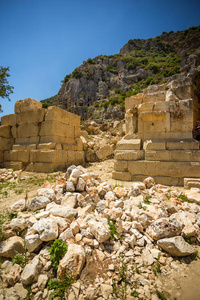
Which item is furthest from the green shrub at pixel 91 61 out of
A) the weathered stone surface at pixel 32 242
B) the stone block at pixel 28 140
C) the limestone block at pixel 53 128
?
the weathered stone surface at pixel 32 242

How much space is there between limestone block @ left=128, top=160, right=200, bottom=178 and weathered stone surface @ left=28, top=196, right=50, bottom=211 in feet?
9.41

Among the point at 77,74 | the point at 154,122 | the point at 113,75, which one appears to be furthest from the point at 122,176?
the point at 77,74

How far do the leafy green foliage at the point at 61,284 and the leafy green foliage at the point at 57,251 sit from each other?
140 mm

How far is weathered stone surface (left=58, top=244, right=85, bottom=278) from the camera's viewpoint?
67.1 inches

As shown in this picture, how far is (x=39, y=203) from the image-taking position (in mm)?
2879

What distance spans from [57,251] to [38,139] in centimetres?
501

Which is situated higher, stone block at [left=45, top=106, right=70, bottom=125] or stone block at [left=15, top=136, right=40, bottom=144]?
stone block at [left=45, top=106, right=70, bottom=125]

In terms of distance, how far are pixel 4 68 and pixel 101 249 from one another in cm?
659

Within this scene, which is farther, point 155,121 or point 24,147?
point 24,147

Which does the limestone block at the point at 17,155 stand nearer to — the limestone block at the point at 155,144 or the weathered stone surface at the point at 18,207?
the weathered stone surface at the point at 18,207

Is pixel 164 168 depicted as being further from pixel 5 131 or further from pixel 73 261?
pixel 5 131

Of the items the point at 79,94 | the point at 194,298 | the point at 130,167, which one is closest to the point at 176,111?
the point at 130,167

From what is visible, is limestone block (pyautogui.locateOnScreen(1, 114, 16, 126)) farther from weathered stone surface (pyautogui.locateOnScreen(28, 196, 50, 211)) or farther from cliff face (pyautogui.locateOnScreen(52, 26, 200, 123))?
cliff face (pyautogui.locateOnScreen(52, 26, 200, 123))

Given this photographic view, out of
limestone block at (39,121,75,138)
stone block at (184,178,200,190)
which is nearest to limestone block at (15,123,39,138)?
limestone block at (39,121,75,138)
